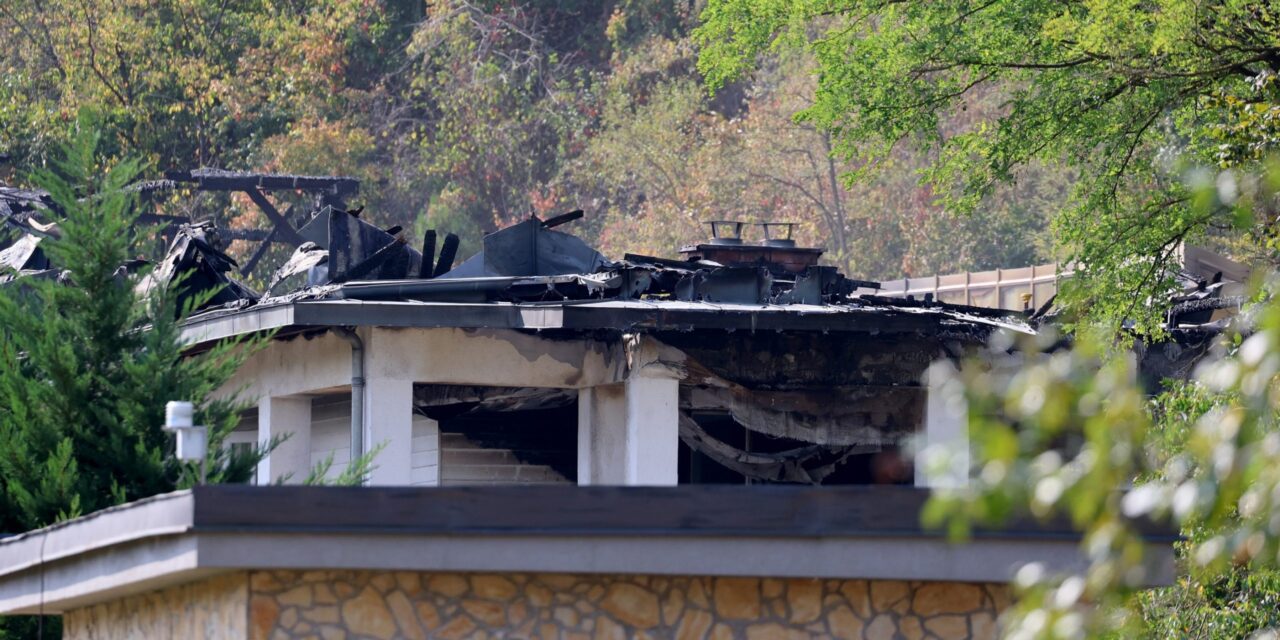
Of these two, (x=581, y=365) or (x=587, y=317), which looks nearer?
(x=587, y=317)

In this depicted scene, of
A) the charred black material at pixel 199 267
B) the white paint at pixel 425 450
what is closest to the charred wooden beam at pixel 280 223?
the charred black material at pixel 199 267

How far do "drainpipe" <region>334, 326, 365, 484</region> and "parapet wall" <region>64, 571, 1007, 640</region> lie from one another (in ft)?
23.7

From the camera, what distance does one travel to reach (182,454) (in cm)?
961

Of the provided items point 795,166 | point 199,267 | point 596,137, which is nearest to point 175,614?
point 199,267

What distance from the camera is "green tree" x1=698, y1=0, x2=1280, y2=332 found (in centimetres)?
1614

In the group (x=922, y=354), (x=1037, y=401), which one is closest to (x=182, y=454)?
(x=1037, y=401)

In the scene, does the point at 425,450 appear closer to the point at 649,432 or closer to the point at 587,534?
the point at 649,432

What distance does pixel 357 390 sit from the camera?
54.7 ft

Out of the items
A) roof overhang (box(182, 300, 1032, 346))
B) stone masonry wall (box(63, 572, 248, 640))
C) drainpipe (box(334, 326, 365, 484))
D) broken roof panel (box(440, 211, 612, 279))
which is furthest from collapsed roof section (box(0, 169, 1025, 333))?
stone masonry wall (box(63, 572, 248, 640))

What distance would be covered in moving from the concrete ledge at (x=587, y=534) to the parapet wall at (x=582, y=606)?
0.22 m

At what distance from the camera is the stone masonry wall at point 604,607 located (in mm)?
9039

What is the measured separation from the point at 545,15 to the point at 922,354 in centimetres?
3990

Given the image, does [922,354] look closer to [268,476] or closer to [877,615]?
[268,476]

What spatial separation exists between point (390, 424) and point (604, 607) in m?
7.72
